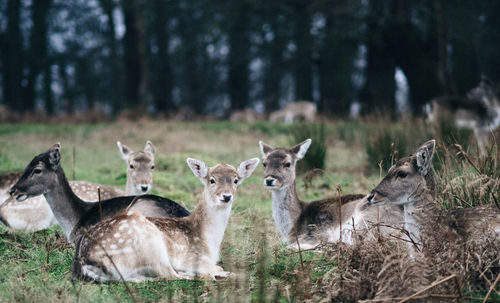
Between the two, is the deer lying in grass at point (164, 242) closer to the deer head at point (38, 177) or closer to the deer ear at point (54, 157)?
the deer head at point (38, 177)

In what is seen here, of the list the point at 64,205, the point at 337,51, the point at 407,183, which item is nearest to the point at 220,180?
the point at 407,183

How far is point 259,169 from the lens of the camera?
34.0 ft

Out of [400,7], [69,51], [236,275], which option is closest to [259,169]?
[236,275]

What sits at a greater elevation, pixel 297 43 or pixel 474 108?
pixel 297 43

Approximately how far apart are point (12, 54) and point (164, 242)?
2603cm

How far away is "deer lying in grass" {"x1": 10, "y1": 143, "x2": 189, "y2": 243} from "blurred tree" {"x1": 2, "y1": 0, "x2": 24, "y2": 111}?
74.1 ft

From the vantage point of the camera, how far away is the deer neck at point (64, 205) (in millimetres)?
5578

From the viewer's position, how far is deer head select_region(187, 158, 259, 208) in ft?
16.2

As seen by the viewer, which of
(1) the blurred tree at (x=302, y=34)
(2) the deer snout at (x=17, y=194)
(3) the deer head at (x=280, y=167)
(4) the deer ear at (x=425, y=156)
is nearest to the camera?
(4) the deer ear at (x=425, y=156)

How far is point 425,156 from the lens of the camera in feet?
14.8

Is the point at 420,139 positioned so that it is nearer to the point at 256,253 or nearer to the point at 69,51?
the point at 256,253

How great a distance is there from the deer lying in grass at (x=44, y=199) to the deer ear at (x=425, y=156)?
3585mm

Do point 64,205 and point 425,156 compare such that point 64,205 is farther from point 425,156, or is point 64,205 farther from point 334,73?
point 334,73

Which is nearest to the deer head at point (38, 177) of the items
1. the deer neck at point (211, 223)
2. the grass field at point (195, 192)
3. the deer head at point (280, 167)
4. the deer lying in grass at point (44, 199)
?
the grass field at point (195, 192)
